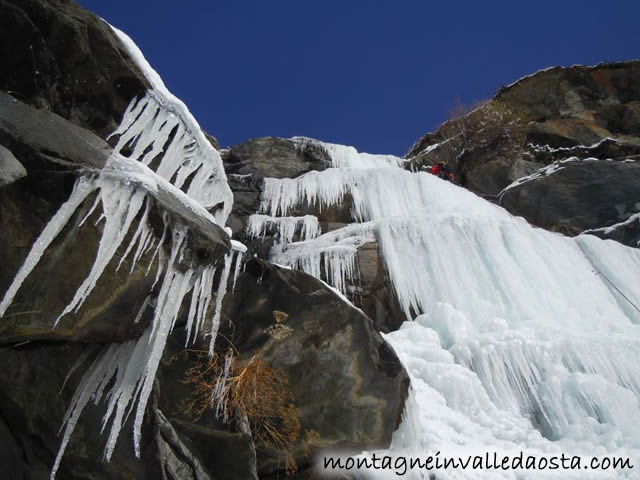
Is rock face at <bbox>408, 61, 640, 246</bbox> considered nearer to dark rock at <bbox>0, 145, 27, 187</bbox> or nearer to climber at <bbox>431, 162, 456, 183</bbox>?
climber at <bbox>431, 162, 456, 183</bbox>

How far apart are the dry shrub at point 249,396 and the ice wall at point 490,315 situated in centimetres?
118

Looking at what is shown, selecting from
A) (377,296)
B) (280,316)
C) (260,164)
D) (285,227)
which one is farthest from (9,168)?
(260,164)

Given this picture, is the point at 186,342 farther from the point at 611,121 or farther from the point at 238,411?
the point at 611,121

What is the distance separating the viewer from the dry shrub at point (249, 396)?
339 centimetres

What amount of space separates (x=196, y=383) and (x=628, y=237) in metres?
10.9

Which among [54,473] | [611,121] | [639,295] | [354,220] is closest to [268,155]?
[354,220]

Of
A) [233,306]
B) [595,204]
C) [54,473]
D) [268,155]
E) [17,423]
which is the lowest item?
[54,473]

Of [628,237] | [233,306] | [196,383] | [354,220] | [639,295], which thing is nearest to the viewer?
[196,383]

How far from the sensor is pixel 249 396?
3.49m

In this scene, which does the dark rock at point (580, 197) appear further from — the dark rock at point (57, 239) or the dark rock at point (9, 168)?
the dark rock at point (9, 168)

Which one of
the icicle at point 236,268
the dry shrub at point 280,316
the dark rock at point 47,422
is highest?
the icicle at point 236,268

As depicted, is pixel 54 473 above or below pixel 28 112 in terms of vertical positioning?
below

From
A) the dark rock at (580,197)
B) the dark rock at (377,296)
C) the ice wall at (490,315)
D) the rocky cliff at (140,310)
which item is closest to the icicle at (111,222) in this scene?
the rocky cliff at (140,310)

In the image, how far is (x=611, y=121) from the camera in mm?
14734
